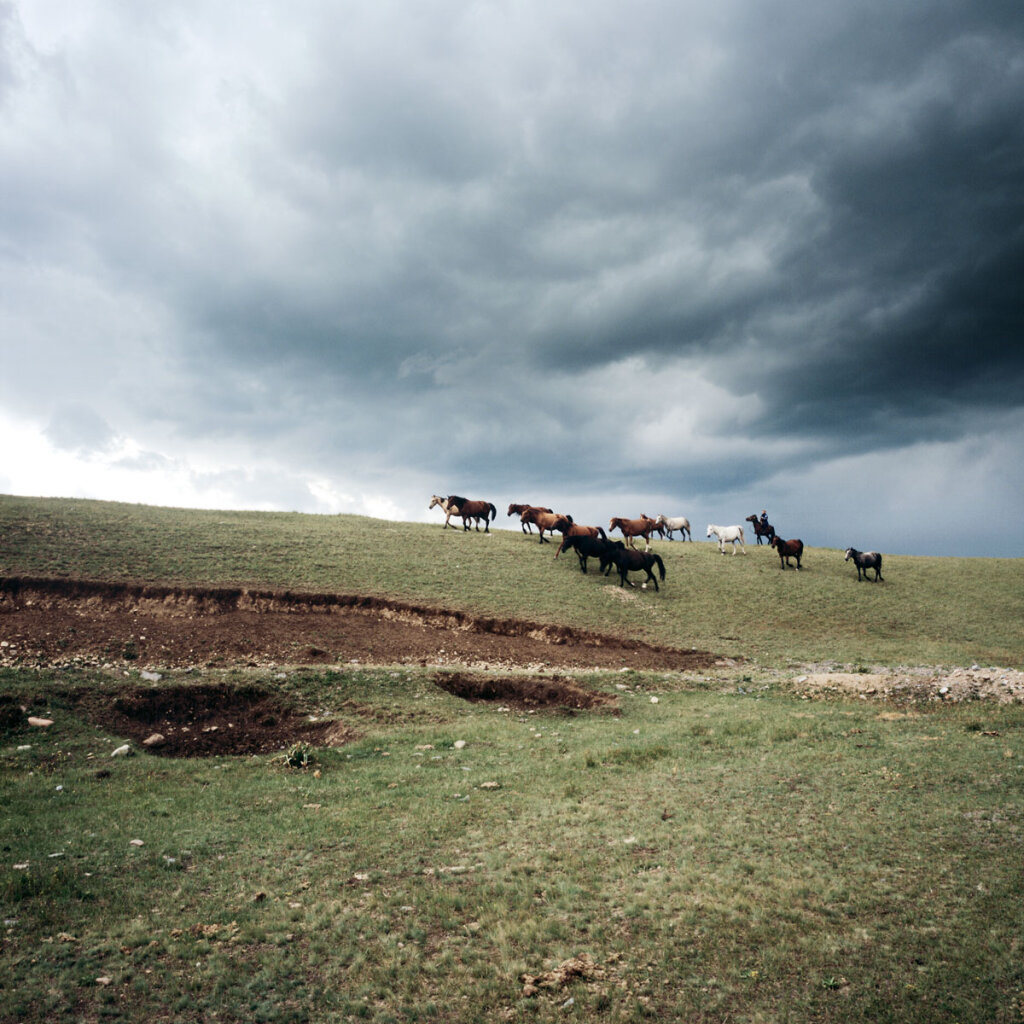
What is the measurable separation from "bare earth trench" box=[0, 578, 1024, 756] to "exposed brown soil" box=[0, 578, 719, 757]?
0.04 m

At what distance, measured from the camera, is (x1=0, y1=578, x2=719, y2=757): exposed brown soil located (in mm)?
13516

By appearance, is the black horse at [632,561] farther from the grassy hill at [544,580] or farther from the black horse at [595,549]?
the grassy hill at [544,580]

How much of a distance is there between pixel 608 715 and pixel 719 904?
9305 mm

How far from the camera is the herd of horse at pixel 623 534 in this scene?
33.0 metres

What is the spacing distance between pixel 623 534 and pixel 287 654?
26991 mm

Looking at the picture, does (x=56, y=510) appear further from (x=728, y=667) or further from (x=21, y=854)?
(x=728, y=667)

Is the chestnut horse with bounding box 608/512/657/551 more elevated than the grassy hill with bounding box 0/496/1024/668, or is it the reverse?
the chestnut horse with bounding box 608/512/657/551

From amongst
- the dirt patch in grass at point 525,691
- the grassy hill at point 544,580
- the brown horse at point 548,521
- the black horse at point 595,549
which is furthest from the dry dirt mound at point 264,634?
the brown horse at point 548,521

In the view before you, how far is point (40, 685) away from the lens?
13266mm

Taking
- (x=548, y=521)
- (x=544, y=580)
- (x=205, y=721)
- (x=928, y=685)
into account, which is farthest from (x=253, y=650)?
(x=548, y=521)

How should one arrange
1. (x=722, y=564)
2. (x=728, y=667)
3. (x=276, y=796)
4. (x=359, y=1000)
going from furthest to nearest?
(x=722, y=564), (x=728, y=667), (x=276, y=796), (x=359, y=1000)

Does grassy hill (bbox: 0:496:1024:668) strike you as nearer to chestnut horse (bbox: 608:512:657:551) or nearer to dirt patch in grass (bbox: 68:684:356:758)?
chestnut horse (bbox: 608:512:657:551)

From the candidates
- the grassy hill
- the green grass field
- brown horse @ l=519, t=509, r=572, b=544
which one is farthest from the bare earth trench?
brown horse @ l=519, t=509, r=572, b=544

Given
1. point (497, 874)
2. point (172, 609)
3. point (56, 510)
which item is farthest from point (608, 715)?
point (56, 510)
